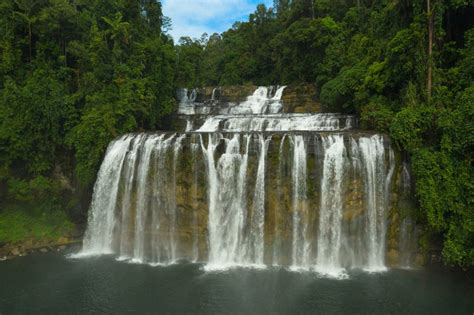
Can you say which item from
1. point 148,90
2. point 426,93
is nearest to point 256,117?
point 148,90

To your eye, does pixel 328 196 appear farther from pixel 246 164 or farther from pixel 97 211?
pixel 97 211

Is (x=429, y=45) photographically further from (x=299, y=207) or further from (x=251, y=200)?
(x=251, y=200)

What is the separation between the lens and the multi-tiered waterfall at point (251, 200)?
1223 centimetres

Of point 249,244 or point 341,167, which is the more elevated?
point 341,167

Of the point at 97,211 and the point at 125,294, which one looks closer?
the point at 125,294

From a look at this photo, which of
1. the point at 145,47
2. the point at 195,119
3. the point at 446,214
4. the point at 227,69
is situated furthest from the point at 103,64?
the point at 227,69

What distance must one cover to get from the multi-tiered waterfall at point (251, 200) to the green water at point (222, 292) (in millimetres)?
946

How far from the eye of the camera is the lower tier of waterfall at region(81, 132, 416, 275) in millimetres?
12211

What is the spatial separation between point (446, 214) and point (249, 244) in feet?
22.0

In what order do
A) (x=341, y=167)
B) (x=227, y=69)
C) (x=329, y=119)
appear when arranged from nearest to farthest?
1. (x=341, y=167)
2. (x=329, y=119)
3. (x=227, y=69)

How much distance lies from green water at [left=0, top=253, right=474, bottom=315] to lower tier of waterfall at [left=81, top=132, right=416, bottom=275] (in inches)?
39.3

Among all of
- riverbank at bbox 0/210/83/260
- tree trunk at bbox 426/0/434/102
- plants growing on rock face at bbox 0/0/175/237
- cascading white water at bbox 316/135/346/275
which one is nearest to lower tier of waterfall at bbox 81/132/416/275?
cascading white water at bbox 316/135/346/275

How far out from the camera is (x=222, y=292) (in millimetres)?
10492

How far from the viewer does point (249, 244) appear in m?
12.8
